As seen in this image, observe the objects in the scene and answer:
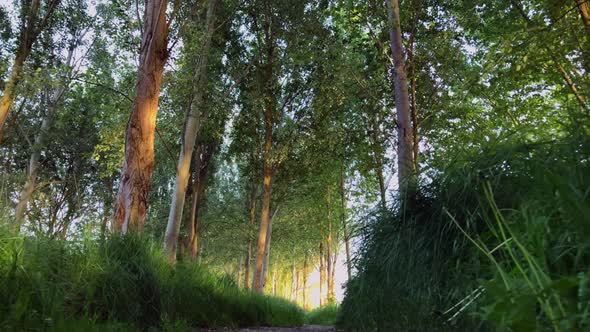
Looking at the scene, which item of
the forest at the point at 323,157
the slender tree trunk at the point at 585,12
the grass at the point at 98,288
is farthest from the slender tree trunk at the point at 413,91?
the grass at the point at 98,288

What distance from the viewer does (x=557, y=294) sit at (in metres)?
1.29

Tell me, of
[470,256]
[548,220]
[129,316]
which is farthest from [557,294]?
[129,316]

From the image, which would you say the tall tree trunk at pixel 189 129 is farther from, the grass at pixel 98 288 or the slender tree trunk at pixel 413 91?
the slender tree trunk at pixel 413 91

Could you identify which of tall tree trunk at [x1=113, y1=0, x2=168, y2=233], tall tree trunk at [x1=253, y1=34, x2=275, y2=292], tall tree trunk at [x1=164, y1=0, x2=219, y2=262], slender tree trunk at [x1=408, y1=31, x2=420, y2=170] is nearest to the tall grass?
tall tree trunk at [x1=113, y1=0, x2=168, y2=233]

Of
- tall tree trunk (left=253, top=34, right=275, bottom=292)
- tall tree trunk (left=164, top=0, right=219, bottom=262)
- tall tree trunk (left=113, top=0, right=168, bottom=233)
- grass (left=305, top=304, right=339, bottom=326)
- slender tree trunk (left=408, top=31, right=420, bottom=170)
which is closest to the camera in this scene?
tall tree trunk (left=113, top=0, right=168, bottom=233)

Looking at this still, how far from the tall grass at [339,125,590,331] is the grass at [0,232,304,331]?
2.51 metres

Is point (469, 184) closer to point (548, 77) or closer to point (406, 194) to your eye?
point (406, 194)

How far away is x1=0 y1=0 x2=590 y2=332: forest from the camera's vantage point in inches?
83.5

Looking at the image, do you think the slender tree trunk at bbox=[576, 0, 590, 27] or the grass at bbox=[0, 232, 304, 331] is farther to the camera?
the slender tree trunk at bbox=[576, 0, 590, 27]

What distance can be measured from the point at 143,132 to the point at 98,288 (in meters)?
3.40

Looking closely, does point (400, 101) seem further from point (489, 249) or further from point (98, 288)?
point (98, 288)

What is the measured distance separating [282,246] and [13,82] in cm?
2471

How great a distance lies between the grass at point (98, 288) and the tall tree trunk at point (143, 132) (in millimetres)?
1276

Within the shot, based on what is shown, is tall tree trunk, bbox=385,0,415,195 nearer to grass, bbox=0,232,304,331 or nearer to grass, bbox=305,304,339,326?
grass, bbox=0,232,304,331
